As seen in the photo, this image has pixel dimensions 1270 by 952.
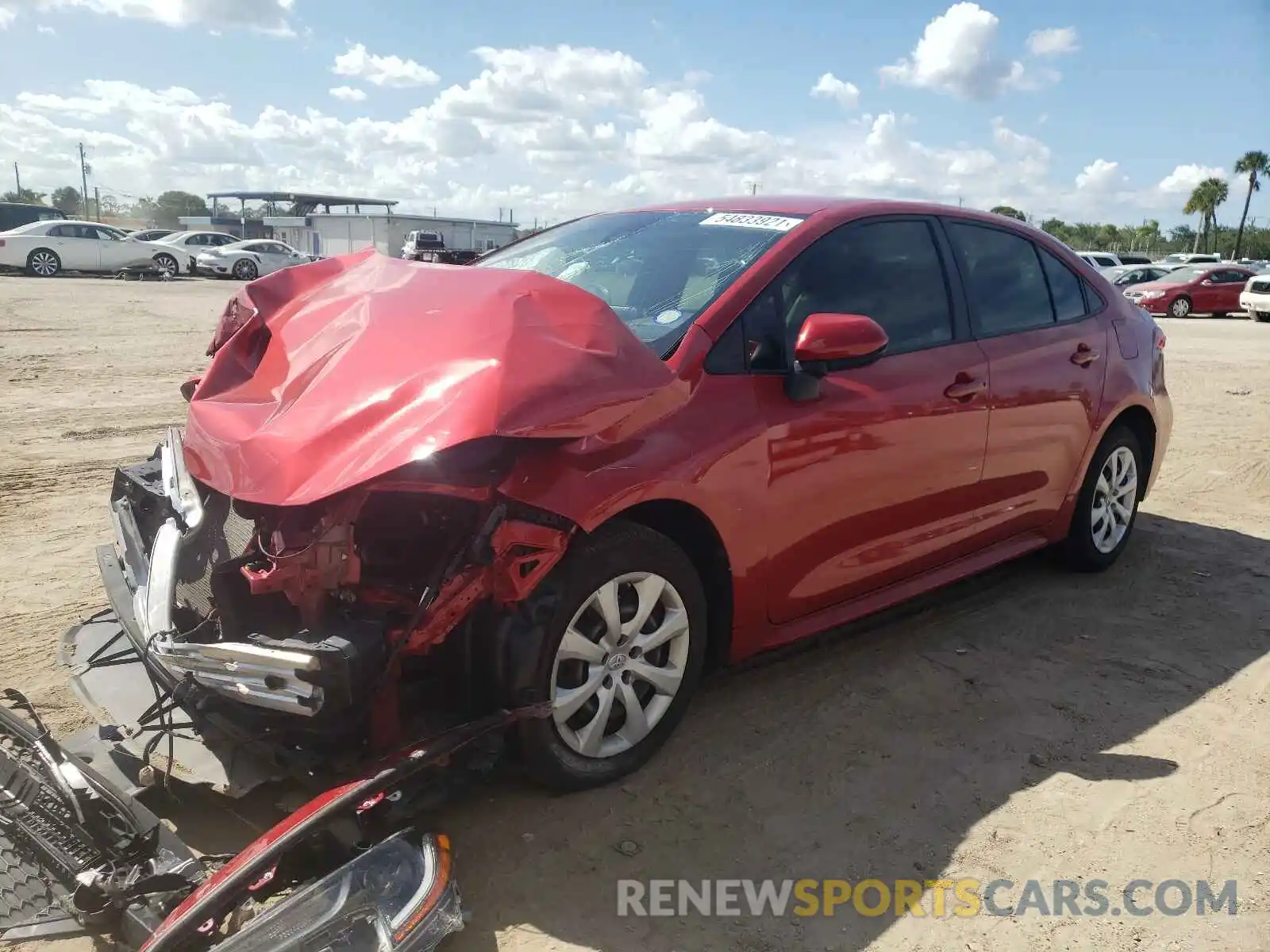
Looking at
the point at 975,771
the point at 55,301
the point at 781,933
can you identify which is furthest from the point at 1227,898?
the point at 55,301

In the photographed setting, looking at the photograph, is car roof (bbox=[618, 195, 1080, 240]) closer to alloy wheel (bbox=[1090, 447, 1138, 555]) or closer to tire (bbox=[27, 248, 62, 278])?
alloy wheel (bbox=[1090, 447, 1138, 555])

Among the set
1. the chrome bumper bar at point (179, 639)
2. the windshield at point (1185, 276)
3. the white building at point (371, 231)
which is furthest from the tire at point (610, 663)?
the white building at point (371, 231)

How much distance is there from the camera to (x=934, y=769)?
3256 mm

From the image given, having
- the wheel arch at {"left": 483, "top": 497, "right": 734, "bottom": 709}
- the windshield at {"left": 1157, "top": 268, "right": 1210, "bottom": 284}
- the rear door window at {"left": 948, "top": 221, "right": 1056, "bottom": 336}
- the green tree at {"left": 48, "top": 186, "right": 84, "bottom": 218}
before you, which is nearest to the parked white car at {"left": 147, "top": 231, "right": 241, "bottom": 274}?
the windshield at {"left": 1157, "top": 268, "right": 1210, "bottom": 284}

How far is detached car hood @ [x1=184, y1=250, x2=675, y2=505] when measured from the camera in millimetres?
2494

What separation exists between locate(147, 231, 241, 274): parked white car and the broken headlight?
104 feet

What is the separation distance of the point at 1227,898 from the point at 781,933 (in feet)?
4.13

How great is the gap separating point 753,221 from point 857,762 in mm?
1992

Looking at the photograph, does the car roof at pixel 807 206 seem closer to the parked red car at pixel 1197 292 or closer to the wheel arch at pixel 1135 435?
the wheel arch at pixel 1135 435

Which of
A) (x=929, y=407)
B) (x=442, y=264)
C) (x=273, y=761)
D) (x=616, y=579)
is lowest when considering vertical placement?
(x=273, y=761)

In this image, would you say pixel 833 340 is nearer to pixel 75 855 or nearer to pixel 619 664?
pixel 619 664

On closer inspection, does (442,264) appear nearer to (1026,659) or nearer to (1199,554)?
(1026,659)

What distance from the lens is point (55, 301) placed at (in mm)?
18062

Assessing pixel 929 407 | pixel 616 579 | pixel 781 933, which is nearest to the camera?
pixel 781 933
